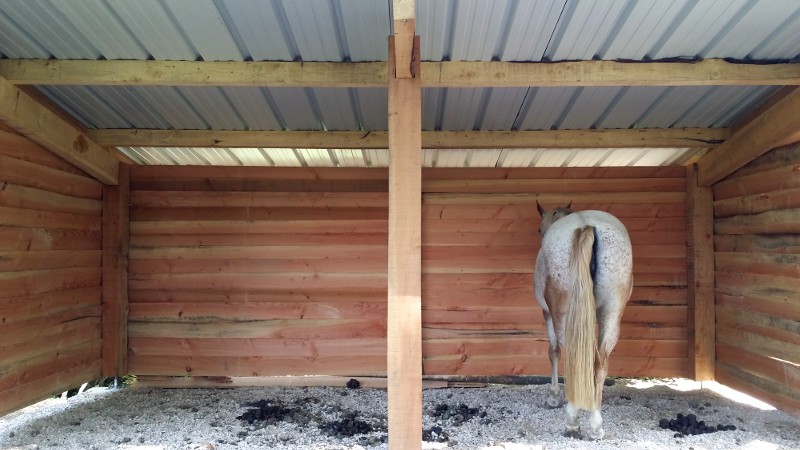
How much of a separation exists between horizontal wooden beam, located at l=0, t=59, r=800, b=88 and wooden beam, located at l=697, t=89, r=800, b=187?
0.39 meters

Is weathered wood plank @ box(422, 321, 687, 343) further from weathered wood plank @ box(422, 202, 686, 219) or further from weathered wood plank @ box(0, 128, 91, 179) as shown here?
weathered wood plank @ box(0, 128, 91, 179)

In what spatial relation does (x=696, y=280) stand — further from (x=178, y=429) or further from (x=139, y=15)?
(x=139, y=15)

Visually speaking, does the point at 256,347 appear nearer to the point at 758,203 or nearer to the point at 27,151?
the point at 27,151

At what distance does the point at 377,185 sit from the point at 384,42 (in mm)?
2107

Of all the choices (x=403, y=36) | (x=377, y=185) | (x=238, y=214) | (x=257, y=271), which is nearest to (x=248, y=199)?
(x=238, y=214)

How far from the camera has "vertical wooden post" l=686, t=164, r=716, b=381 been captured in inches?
201

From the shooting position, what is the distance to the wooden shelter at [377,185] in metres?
Result: 3.13

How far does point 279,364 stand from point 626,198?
392cm

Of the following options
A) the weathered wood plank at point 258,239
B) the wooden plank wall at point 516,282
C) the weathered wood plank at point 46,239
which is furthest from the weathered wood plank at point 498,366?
the weathered wood plank at point 46,239

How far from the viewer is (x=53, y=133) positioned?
165 inches

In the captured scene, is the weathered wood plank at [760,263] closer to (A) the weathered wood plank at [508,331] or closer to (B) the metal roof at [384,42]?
(A) the weathered wood plank at [508,331]

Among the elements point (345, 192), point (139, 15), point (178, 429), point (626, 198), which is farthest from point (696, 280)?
point (139, 15)

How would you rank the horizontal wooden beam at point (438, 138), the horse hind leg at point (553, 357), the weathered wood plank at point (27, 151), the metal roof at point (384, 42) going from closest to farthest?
the metal roof at point (384, 42), the weathered wood plank at point (27, 151), the horse hind leg at point (553, 357), the horizontal wooden beam at point (438, 138)

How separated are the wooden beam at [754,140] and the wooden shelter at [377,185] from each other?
3 cm
